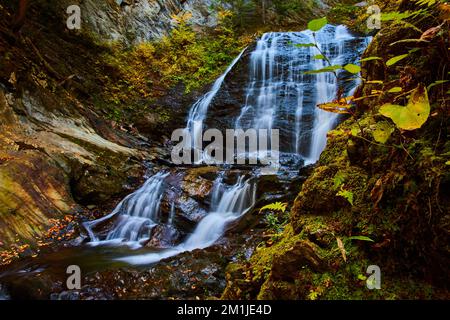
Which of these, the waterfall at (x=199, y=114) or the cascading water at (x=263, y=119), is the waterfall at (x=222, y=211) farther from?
the waterfall at (x=199, y=114)

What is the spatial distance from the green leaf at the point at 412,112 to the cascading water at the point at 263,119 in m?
4.77

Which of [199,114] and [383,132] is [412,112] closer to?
[383,132]

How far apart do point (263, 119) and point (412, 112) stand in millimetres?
10127

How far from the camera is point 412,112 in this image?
1808 mm

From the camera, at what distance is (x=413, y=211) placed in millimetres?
2021

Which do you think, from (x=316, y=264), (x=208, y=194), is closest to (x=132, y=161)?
(x=208, y=194)

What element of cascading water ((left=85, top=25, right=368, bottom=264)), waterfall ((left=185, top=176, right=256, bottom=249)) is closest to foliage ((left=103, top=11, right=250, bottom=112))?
cascading water ((left=85, top=25, right=368, bottom=264))

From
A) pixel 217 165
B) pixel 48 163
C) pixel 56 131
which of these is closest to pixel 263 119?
pixel 217 165

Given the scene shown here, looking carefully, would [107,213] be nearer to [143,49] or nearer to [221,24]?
[143,49]

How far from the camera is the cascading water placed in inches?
263

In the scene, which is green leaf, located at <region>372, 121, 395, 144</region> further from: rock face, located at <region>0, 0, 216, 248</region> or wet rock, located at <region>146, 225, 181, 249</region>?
rock face, located at <region>0, 0, 216, 248</region>

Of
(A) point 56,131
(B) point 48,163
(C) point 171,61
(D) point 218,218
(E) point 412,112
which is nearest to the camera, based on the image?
(E) point 412,112

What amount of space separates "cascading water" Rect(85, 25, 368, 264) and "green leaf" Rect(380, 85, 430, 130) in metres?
4.77

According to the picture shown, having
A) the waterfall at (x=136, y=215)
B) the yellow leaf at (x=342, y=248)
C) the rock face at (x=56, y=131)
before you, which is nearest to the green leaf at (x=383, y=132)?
the yellow leaf at (x=342, y=248)
